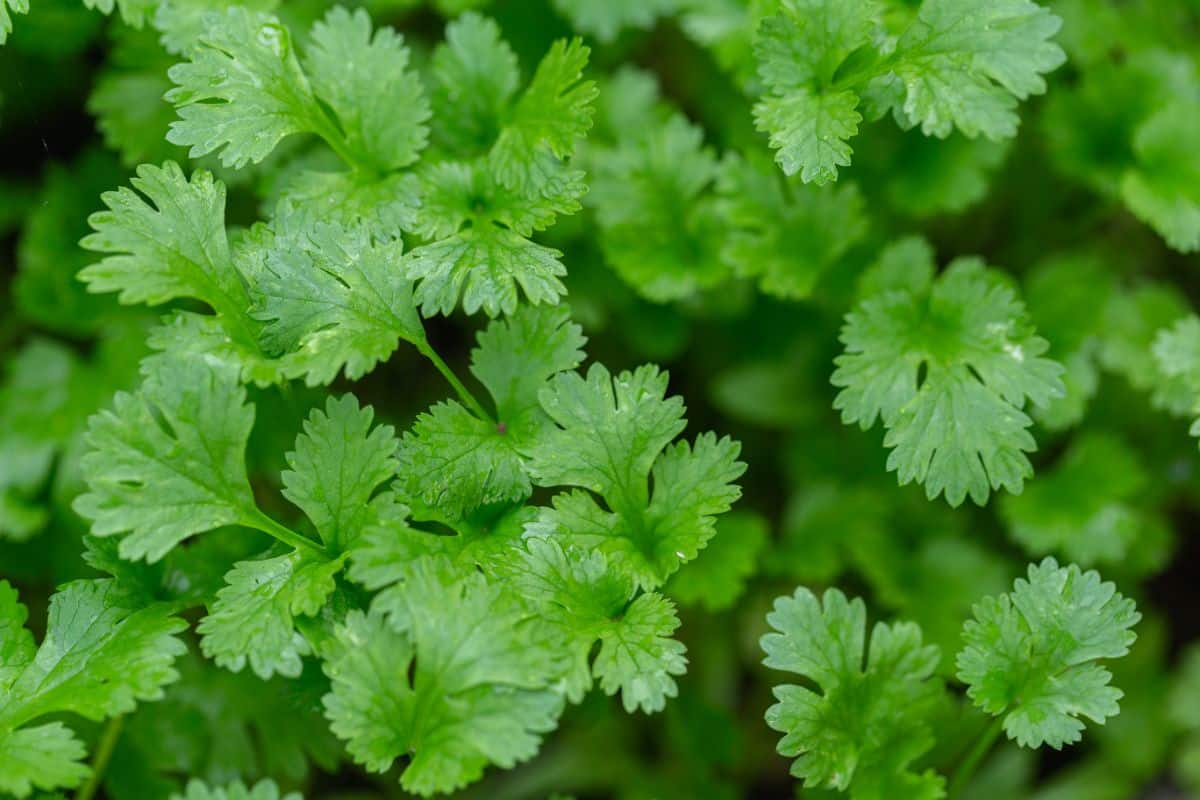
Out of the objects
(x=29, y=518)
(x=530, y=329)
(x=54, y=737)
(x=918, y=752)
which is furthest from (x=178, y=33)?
(x=918, y=752)

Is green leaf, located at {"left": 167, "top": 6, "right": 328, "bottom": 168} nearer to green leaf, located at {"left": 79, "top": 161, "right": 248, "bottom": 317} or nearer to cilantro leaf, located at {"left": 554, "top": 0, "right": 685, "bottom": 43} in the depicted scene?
green leaf, located at {"left": 79, "top": 161, "right": 248, "bottom": 317}

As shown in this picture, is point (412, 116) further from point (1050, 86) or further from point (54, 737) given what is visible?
point (1050, 86)

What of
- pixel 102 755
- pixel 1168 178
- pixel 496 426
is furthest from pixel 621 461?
pixel 1168 178

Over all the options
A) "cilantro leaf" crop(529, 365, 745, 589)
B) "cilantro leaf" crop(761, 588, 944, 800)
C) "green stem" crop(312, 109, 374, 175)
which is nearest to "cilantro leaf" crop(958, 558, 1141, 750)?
"cilantro leaf" crop(761, 588, 944, 800)

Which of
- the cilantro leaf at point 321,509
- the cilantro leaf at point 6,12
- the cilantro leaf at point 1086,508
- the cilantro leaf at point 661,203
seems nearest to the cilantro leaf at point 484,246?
the cilantro leaf at point 321,509

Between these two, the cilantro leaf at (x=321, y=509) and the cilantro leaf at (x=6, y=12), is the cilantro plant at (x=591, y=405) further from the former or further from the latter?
the cilantro leaf at (x=6, y=12)

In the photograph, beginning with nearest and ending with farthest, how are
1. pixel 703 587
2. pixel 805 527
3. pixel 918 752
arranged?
pixel 918 752 < pixel 703 587 < pixel 805 527
